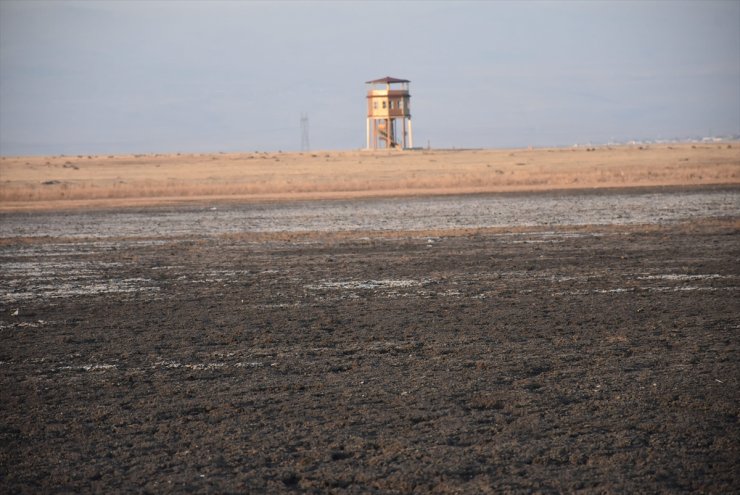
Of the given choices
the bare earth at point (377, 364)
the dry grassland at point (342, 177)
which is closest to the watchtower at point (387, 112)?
the dry grassland at point (342, 177)

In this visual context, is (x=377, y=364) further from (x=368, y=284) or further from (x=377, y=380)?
(x=368, y=284)

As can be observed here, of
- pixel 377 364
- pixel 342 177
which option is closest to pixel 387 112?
pixel 342 177

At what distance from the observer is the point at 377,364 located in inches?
366

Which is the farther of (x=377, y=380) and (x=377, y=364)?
(x=377, y=364)

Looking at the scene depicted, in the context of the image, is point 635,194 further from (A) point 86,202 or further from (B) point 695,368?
(B) point 695,368

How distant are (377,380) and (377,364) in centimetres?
65

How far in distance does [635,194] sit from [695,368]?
1189 inches

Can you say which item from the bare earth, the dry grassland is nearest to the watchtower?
the dry grassland

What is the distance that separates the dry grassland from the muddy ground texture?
28.1 metres

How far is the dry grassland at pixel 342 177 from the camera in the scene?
4541 cm

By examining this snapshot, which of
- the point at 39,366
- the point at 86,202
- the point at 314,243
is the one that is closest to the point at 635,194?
the point at 314,243

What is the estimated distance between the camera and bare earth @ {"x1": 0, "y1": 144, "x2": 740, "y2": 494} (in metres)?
6.35

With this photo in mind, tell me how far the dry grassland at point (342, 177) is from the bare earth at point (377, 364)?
2285cm

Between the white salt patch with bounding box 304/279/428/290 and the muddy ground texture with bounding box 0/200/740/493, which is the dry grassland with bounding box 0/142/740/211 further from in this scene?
the muddy ground texture with bounding box 0/200/740/493
